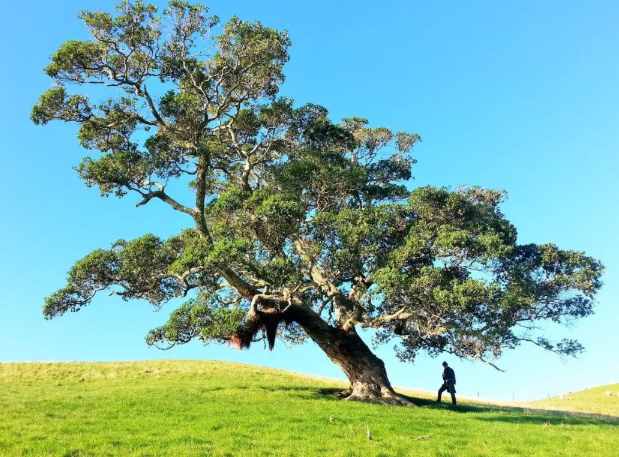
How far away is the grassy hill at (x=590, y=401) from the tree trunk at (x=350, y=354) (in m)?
16.6

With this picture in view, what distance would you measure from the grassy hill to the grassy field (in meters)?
13.4

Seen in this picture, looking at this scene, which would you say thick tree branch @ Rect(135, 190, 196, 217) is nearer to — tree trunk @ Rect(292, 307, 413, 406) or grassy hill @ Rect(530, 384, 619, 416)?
tree trunk @ Rect(292, 307, 413, 406)

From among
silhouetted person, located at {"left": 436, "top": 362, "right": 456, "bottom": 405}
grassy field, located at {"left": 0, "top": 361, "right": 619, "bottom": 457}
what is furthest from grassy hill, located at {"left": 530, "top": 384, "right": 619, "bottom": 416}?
grassy field, located at {"left": 0, "top": 361, "right": 619, "bottom": 457}

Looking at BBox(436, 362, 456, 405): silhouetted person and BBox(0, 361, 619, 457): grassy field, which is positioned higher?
BBox(436, 362, 456, 405): silhouetted person

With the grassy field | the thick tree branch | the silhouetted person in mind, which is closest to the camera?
the grassy field

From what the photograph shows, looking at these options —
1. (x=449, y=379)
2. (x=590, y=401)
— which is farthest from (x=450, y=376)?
(x=590, y=401)

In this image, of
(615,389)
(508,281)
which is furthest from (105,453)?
(615,389)

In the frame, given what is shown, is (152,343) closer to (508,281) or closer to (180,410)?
(180,410)

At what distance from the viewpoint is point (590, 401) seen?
47.2 meters

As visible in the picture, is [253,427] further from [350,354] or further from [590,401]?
[590,401]

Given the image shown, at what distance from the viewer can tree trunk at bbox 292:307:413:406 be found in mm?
→ 29350

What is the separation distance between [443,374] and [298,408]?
1168 centimetres

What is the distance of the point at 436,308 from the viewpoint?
82.0 feet

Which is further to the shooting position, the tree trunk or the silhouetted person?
the silhouetted person
